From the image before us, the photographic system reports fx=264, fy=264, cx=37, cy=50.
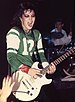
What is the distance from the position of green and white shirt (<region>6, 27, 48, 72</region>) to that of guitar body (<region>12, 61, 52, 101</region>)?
0.07 m

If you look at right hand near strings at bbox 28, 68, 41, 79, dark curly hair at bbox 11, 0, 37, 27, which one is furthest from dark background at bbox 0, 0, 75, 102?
right hand near strings at bbox 28, 68, 41, 79

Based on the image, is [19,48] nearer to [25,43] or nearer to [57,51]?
[25,43]

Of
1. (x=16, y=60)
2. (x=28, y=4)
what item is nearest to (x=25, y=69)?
(x=16, y=60)

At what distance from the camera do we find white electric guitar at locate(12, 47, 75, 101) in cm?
154

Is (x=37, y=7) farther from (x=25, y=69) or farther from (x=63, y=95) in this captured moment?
(x=63, y=95)

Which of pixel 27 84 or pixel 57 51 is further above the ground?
pixel 57 51

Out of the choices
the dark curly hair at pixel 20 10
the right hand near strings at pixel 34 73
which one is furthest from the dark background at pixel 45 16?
the right hand near strings at pixel 34 73

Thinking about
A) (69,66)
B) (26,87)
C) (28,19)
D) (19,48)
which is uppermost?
(28,19)

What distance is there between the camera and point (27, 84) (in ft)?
5.09

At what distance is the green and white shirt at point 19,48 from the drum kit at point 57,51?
6 cm

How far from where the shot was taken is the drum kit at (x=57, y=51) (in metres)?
1.55

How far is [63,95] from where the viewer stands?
1583 millimetres

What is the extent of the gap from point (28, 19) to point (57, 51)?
26 cm

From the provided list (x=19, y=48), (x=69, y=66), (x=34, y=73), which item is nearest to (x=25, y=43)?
(x=19, y=48)
